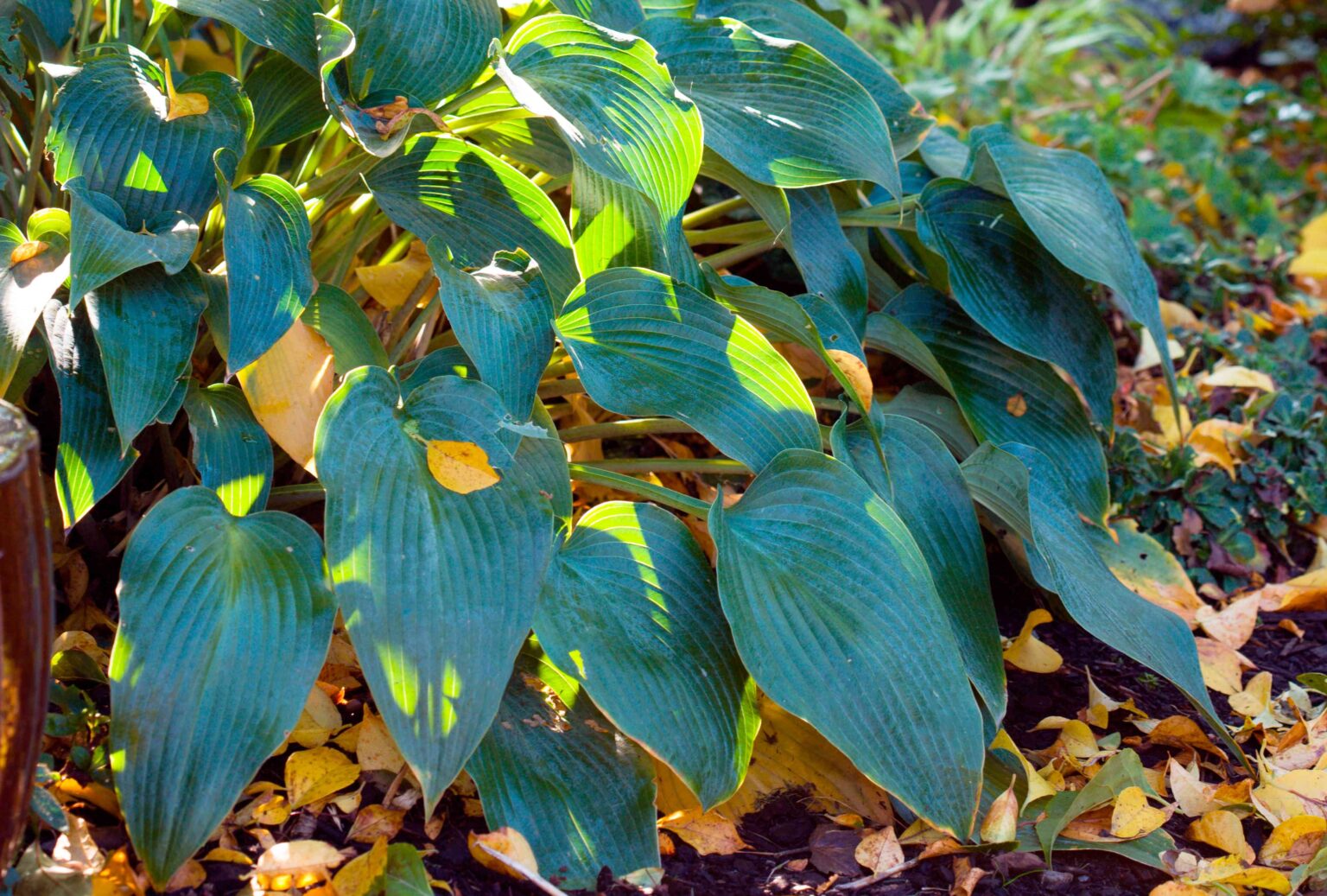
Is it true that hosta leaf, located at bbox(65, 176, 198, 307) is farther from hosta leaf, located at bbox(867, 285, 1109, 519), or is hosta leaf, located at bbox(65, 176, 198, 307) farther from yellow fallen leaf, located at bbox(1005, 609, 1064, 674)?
yellow fallen leaf, located at bbox(1005, 609, 1064, 674)

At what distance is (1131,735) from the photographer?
5.23ft

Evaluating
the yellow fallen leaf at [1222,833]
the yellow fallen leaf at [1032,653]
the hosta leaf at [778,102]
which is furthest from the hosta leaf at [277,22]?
the yellow fallen leaf at [1222,833]

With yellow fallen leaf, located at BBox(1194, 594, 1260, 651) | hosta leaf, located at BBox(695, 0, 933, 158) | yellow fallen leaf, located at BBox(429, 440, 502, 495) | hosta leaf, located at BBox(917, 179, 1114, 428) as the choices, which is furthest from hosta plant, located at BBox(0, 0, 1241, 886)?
yellow fallen leaf, located at BBox(1194, 594, 1260, 651)

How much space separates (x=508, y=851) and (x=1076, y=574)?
30.5 inches

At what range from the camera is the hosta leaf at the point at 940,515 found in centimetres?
142

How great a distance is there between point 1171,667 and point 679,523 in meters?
0.64

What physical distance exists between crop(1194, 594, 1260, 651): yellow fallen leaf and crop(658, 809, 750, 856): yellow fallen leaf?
3.07 ft

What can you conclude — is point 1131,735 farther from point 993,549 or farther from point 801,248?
point 801,248

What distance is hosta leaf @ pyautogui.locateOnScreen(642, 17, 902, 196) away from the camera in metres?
1.57

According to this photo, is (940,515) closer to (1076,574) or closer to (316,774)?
(1076,574)

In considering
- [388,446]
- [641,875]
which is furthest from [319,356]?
[641,875]

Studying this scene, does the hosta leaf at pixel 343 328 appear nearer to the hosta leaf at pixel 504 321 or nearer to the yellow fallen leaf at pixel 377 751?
the hosta leaf at pixel 504 321

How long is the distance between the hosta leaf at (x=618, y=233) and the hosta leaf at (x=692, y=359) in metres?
0.12

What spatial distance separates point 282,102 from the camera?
1.54 m
